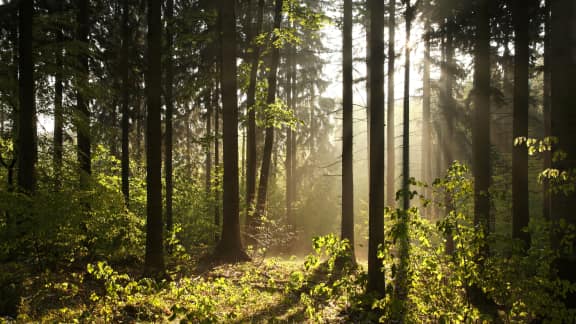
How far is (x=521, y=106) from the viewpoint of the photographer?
34.6 ft

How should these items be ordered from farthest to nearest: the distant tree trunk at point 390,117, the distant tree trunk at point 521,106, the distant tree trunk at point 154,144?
1. the distant tree trunk at point 390,117
2. the distant tree trunk at point 521,106
3. the distant tree trunk at point 154,144

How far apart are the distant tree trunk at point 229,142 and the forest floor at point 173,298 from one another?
96 cm

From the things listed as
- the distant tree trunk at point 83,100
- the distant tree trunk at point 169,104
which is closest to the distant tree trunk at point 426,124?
the distant tree trunk at point 169,104

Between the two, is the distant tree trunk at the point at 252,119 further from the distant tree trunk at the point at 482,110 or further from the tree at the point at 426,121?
the tree at the point at 426,121

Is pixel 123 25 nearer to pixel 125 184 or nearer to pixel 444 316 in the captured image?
pixel 125 184

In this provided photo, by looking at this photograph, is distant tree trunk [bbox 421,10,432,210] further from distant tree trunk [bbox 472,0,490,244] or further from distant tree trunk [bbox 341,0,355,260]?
distant tree trunk [bbox 472,0,490,244]

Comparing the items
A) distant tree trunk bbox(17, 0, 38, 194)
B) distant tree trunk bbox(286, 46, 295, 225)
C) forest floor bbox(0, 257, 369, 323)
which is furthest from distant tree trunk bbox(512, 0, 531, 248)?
distant tree trunk bbox(286, 46, 295, 225)

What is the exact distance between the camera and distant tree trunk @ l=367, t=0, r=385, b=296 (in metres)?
8.09

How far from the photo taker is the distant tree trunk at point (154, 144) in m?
9.34

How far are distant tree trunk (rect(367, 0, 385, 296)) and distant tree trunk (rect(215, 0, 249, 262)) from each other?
5.00 meters

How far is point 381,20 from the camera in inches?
323

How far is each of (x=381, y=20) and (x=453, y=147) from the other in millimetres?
14104

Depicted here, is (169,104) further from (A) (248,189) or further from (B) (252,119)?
(A) (248,189)

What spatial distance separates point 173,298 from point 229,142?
5386 millimetres
